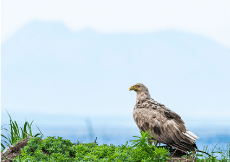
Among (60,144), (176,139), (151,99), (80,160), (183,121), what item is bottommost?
(80,160)

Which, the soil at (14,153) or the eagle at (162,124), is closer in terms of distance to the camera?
the soil at (14,153)

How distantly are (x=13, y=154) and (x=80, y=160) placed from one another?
6.90ft

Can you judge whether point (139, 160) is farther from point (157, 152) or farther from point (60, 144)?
point (60, 144)

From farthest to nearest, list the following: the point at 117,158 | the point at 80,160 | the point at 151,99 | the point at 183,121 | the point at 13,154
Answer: the point at 151,99
the point at 183,121
the point at 13,154
the point at 80,160
the point at 117,158

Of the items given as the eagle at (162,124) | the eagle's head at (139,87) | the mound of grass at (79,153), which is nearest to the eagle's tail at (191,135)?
the eagle at (162,124)

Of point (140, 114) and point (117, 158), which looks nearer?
point (117, 158)

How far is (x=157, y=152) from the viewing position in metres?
4.45

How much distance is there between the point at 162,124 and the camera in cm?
648

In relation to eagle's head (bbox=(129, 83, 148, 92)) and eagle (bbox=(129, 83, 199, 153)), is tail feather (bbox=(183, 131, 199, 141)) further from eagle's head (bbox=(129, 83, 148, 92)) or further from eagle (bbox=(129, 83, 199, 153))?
eagle's head (bbox=(129, 83, 148, 92))

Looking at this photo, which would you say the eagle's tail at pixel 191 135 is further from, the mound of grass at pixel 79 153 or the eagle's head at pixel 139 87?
the eagle's head at pixel 139 87

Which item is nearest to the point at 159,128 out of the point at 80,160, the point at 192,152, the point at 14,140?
the point at 192,152

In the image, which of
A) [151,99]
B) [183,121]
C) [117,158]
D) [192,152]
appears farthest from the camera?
[151,99]

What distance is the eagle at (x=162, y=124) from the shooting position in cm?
617

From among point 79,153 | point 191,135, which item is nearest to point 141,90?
point 191,135
